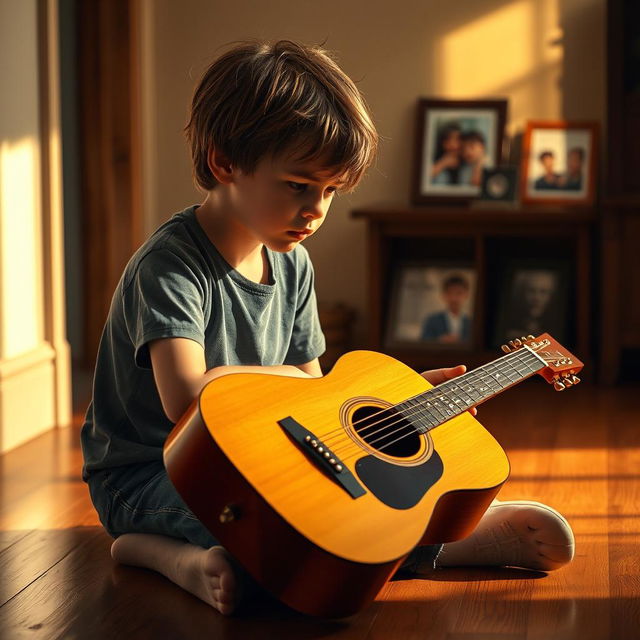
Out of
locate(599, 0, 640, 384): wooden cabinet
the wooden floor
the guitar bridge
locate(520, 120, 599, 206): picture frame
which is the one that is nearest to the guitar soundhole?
the guitar bridge

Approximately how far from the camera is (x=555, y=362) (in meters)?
1.73

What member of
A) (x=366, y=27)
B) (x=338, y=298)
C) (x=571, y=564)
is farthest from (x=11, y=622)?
(x=366, y=27)

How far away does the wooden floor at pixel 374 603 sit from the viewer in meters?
1.45

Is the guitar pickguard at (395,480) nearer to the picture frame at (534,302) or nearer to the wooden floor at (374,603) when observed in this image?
the wooden floor at (374,603)

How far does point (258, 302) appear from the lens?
67.7 inches

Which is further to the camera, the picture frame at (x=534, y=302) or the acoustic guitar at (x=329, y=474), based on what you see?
the picture frame at (x=534, y=302)

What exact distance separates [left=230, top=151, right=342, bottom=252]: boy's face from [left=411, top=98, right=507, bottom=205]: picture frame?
2.26 metres

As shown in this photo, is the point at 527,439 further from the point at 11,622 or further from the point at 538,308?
the point at 11,622

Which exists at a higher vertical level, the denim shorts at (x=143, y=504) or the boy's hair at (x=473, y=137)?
the boy's hair at (x=473, y=137)

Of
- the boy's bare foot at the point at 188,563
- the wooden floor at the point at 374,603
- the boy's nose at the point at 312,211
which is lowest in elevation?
the wooden floor at the point at 374,603

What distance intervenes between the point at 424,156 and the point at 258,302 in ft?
7.25

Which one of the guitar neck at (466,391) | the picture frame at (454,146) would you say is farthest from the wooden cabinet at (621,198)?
the guitar neck at (466,391)

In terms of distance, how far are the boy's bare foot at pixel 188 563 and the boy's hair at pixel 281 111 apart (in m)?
0.57

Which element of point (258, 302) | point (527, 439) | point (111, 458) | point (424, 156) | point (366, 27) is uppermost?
point (366, 27)
